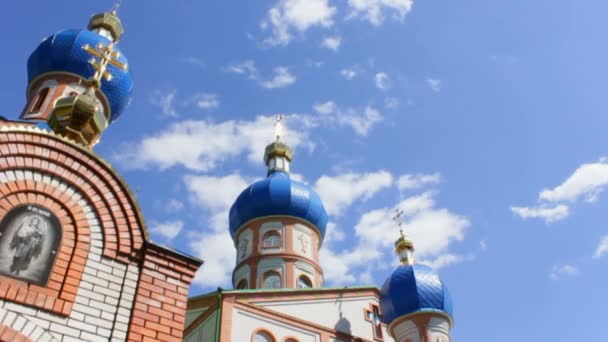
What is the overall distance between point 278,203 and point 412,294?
6.28 metres

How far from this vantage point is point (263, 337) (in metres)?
12.2

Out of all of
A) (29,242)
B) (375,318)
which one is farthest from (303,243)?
(29,242)

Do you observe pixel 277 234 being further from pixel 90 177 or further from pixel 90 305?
pixel 90 305

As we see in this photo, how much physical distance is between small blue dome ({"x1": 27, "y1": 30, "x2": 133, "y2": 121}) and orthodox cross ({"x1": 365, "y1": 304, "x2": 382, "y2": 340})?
9.11 m

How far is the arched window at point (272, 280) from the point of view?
58.1 ft

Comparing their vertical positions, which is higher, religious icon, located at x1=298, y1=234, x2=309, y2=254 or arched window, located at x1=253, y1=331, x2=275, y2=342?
religious icon, located at x1=298, y1=234, x2=309, y2=254

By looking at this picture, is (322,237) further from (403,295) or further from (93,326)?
(93,326)

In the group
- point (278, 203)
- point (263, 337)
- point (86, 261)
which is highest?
point (278, 203)

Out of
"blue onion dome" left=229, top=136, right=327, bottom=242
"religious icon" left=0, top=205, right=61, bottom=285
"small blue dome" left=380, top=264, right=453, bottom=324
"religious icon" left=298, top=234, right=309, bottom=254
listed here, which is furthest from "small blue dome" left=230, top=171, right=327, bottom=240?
"religious icon" left=0, top=205, right=61, bottom=285

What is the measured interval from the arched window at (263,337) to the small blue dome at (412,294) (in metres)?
3.84

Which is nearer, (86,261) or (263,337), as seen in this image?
(86,261)

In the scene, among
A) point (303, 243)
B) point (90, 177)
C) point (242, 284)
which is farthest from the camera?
point (303, 243)

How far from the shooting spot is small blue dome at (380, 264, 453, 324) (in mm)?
14656

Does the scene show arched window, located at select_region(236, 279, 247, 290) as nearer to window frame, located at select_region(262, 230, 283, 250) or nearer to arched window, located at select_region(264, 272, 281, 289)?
arched window, located at select_region(264, 272, 281, 289)
